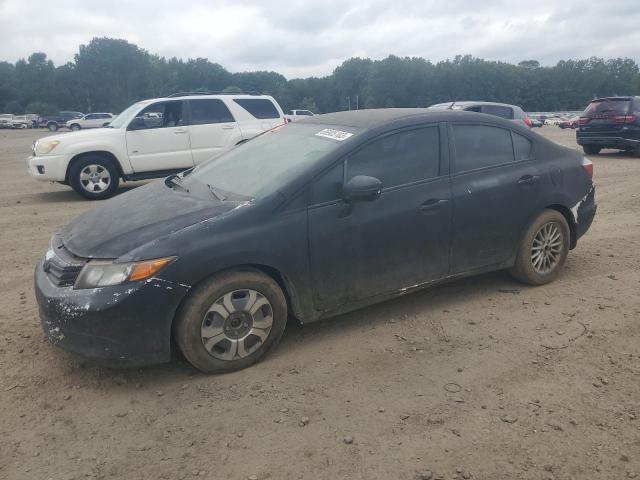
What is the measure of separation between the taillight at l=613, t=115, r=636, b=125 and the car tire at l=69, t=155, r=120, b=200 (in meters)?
12.5

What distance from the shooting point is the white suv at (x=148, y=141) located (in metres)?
9.41

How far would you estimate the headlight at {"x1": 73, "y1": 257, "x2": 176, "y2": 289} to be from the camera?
309 centimetres

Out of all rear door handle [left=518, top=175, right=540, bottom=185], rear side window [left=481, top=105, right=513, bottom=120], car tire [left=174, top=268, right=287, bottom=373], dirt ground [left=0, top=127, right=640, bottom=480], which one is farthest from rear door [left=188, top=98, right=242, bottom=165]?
rear side window [left=481, top=105, right=513, bottom=120]

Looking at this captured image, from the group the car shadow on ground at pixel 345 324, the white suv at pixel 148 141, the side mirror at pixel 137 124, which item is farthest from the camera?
the side mirror at pixel 137 124

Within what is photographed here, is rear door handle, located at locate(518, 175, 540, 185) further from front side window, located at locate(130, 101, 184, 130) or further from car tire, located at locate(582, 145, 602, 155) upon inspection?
car tire, located at locate(582, 145, 602, 155)

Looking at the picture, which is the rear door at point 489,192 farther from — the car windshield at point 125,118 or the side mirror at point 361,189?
the car windshield at point 125,118

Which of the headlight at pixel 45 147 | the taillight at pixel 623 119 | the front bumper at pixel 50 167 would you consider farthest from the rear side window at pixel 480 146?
the taillight at pixel 623 119

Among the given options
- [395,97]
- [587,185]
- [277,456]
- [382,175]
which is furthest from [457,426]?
[395,97]

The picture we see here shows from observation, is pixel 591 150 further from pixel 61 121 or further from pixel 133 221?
pixel 61 121

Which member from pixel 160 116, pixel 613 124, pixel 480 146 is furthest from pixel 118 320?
pixel 613 124

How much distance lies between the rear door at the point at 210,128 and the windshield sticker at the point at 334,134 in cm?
632

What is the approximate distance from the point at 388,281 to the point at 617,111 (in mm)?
13082

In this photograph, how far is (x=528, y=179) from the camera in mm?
4547

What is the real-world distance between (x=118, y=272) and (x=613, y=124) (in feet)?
48.1
